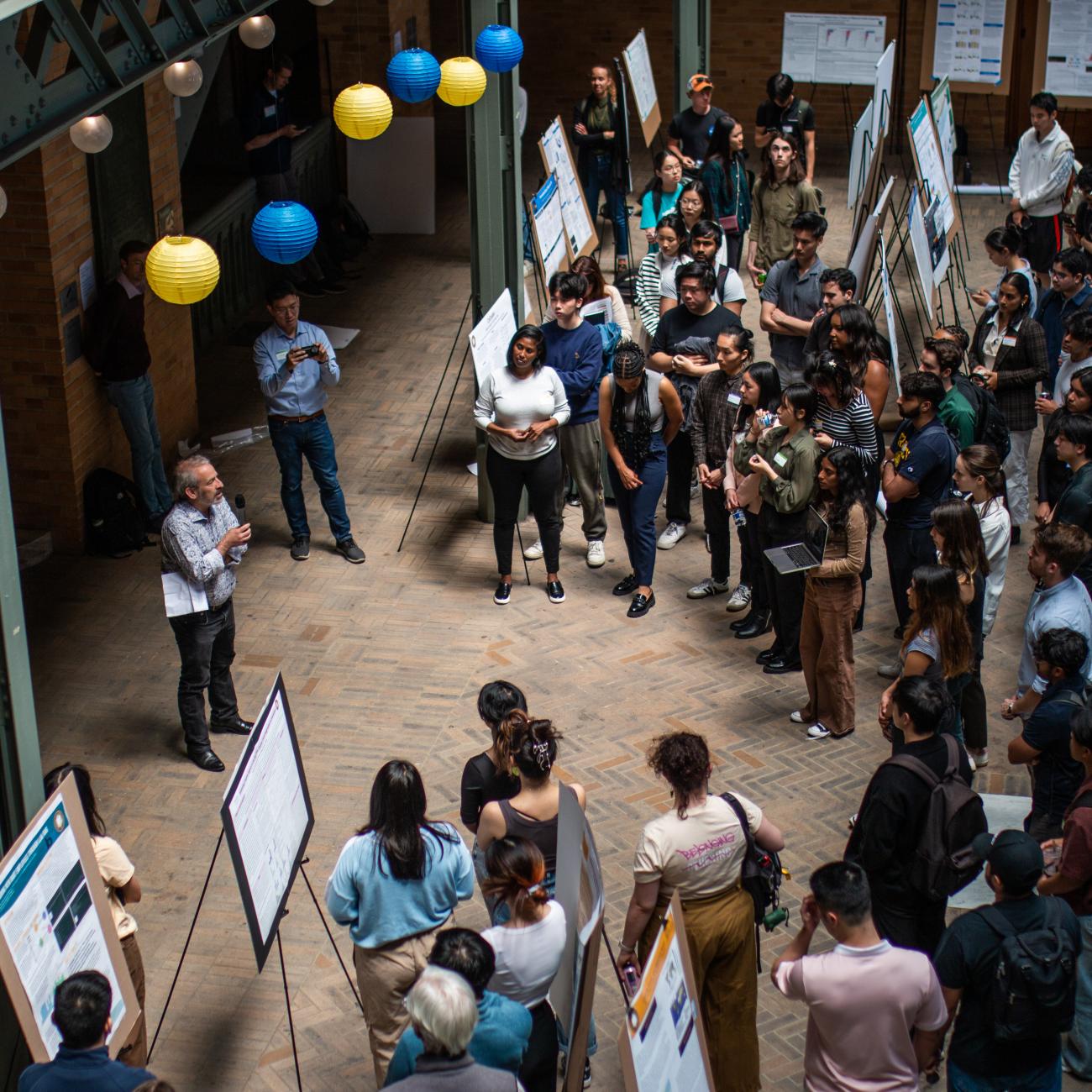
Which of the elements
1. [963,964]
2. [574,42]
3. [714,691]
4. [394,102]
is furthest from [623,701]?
[574,42]

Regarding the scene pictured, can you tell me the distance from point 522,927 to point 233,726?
3610 millimetres

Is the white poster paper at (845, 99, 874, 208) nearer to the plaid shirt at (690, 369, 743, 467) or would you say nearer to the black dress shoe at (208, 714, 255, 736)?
the plaid shirt at (690, 369, 743, 467)

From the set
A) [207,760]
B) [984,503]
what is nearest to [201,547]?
[207,760]

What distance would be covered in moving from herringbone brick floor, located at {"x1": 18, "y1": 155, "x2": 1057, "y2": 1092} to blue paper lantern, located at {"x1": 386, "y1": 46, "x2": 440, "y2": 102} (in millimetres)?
2656

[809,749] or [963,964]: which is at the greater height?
[963,964]

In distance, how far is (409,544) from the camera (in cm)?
1017

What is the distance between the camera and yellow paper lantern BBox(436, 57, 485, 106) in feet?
30.4

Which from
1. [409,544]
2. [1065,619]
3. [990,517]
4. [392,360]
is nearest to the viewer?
[1065,619]

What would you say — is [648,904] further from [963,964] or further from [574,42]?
[574,42]

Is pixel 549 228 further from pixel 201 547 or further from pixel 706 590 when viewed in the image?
pixel 201 547

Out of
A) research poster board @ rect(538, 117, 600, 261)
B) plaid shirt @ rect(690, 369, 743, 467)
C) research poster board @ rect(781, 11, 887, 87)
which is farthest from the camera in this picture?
research poster board @ rect(781, 11, 887, 87)

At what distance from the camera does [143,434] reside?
33.4 ft

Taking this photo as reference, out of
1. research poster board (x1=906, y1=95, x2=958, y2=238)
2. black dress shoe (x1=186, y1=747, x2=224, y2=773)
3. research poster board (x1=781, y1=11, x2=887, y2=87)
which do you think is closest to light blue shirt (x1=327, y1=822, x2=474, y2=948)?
black dress shoe (x1=186, y1=747, x2=224, y2=773)

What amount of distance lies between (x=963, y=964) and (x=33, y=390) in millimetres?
6958
